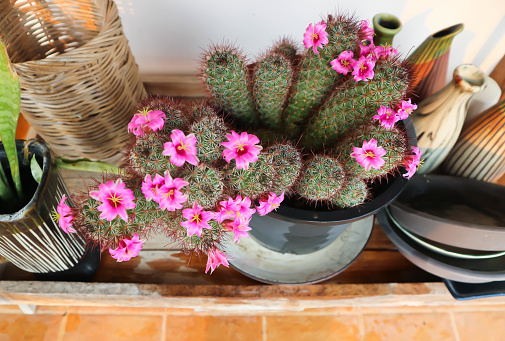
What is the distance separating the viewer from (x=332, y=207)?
0.55 metres

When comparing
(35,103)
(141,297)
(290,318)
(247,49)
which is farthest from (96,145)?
(290,318)

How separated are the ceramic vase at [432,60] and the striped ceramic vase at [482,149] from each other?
12cm

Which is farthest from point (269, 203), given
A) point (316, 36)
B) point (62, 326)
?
point (62, 326)

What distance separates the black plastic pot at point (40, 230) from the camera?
1.71ft

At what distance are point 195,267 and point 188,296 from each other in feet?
0.28

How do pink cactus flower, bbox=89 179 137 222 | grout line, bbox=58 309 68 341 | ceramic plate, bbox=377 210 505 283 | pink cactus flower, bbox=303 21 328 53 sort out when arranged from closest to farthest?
pink cactus flower, bbox=89 179 137 222, pink cactus flower, bbox=303 21 328 53, ceramic plate, bbox=377 210 505 283, grout line, bbox=58 309 68 341

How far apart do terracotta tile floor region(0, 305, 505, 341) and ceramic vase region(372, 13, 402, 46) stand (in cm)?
59

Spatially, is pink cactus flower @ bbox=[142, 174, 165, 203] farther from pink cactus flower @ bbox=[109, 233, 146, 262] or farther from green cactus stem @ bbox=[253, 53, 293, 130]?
green cactus stem @ bbox=[253, 53, 293, 130]

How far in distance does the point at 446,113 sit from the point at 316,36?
0.35 meters

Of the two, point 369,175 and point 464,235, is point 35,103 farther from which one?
point 464,235

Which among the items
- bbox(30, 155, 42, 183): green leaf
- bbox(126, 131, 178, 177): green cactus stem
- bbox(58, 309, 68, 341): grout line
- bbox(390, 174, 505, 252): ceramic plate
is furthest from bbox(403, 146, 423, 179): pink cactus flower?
bbox(58, 309, 68, 341): grout line

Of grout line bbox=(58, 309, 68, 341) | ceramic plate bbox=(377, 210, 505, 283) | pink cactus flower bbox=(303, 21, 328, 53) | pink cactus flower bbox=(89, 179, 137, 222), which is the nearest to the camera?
pink cactus flower bbox=(89, 179, 137, 222)

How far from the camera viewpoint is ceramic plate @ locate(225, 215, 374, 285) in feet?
2.22

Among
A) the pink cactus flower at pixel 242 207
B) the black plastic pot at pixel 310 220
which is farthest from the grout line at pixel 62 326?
the pink cactus flower at pixel 242 207
